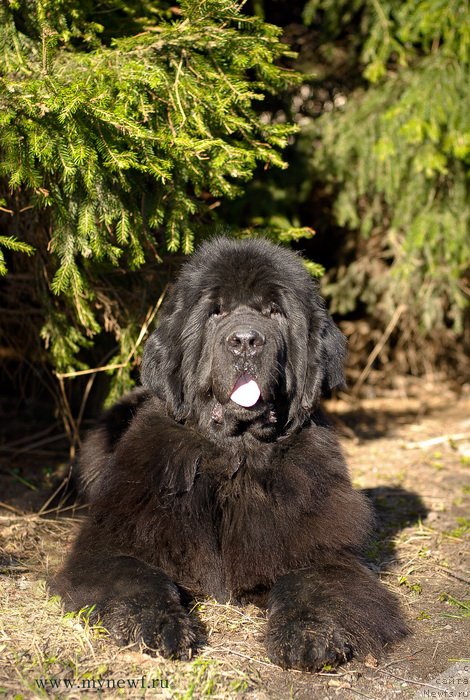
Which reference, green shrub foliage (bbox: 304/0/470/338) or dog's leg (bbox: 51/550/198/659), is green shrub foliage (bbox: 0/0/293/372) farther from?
green shrub foliage (bbox: 304/0/470/338)

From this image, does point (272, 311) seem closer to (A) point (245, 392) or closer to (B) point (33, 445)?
(A) point (245, 392)

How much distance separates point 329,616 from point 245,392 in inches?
40.8

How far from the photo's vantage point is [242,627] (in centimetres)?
317

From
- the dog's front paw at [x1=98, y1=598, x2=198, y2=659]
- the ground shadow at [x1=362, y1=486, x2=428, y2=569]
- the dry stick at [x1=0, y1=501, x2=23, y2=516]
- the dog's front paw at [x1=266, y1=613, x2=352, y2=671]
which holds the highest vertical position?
the dog's front paw at [x1=266, y1=613, x2=352, y2=671]

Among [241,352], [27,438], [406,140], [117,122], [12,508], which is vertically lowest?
[27,438]

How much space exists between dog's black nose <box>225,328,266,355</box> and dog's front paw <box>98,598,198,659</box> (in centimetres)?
Result: 115

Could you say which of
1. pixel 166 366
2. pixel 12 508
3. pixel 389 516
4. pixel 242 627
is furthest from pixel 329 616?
pixel 12 508

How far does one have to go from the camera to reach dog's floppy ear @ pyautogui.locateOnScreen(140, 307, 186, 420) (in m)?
3.55

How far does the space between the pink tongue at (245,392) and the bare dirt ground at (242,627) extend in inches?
37.6

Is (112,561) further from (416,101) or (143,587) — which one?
(416,101)

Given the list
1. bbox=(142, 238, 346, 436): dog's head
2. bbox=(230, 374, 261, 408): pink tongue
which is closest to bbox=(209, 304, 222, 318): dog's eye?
bbox=(142, 238, 346, 436): dog's head

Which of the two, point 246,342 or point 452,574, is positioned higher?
point 246,342

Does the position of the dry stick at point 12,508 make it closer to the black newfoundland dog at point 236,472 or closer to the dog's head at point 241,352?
the black newfoundland dog at point 236,472

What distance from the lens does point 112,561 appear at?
3.22 meters
